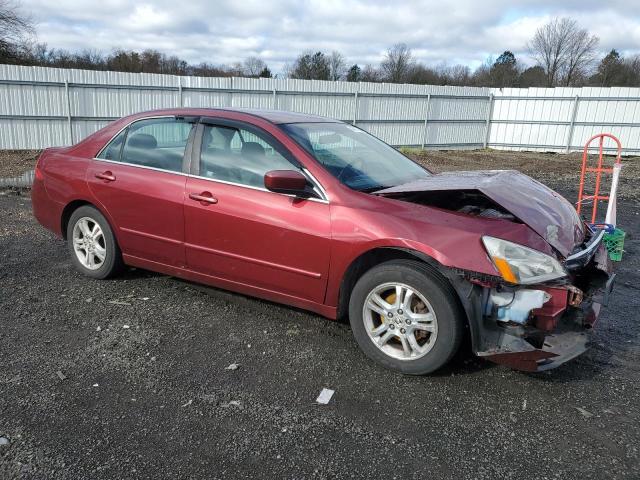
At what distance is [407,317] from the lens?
3.35 metres

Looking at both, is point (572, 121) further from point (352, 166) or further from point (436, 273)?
point (436, 273)

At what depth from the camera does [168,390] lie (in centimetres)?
322

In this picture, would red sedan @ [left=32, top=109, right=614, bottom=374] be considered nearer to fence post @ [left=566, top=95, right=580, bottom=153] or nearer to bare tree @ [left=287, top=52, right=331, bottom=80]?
fence post @ [left=566, top=95, right=580, bottom=153]

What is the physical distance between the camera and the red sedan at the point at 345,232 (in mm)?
3129

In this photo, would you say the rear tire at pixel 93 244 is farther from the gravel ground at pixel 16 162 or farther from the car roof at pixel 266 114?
the gravel ground at pixel 16 162

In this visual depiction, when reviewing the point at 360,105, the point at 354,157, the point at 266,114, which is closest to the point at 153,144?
the point at 266,114

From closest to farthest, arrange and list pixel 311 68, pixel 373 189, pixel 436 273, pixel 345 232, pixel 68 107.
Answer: pixel 436 273 < pixel 345 232 < pixel 373 189 < pixel 68 107 < pixel 311 68

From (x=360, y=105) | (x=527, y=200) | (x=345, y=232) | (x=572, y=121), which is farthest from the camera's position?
(x=572, y=121)

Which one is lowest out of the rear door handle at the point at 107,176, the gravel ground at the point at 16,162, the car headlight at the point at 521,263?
the gravel ground at the point at 16,162

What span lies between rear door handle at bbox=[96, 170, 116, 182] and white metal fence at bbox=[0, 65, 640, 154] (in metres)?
13.0

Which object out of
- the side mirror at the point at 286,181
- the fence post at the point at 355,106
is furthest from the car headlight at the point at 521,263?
the fence post at the point at 355,106

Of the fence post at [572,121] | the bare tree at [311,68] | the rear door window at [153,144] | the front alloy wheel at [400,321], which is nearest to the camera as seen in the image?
the front alloy wheel at [400,321]

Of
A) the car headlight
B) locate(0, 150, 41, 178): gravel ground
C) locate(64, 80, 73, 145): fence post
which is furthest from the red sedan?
locate(64, 80, 73, 145): fence post

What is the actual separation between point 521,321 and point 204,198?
2441mm
